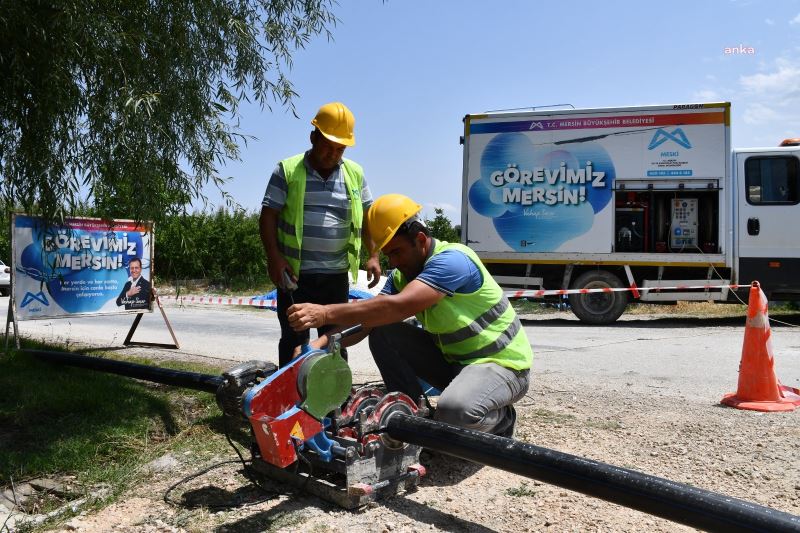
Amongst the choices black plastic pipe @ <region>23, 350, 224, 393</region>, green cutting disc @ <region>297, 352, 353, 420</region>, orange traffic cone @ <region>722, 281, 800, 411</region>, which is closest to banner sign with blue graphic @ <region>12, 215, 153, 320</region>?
black plastic pipe @ <region>23, 350, 224, 393</region>

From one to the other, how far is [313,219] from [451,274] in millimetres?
1075

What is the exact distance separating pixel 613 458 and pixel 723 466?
57cm

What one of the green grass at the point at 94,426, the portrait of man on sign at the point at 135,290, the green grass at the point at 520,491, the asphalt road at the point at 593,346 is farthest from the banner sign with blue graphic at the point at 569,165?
the green grass at the point at 520,491

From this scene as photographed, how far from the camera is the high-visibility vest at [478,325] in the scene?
3.76 metres

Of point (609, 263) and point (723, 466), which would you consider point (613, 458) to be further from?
point (609, 263)

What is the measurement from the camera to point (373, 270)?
446 centimetres

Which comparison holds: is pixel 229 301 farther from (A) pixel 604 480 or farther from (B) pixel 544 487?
(A) pixel 604 480

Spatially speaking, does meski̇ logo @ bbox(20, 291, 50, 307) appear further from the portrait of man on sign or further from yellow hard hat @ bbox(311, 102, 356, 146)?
yellow hard hat @ bbox(311, 102, 356, 146)

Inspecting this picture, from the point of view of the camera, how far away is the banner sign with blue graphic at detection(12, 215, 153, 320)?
720 centimetres

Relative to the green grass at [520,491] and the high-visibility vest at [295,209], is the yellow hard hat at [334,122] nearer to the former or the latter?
the high-visibility vest at [295,209]

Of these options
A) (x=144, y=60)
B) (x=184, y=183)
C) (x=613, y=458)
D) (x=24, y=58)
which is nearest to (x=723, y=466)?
(x=613, y=458)

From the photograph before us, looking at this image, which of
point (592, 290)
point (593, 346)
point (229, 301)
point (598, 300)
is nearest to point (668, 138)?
point (592, 290)

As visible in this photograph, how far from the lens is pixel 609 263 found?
39.9 feet

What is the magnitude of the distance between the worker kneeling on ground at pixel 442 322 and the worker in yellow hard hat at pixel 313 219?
1.49 feet
